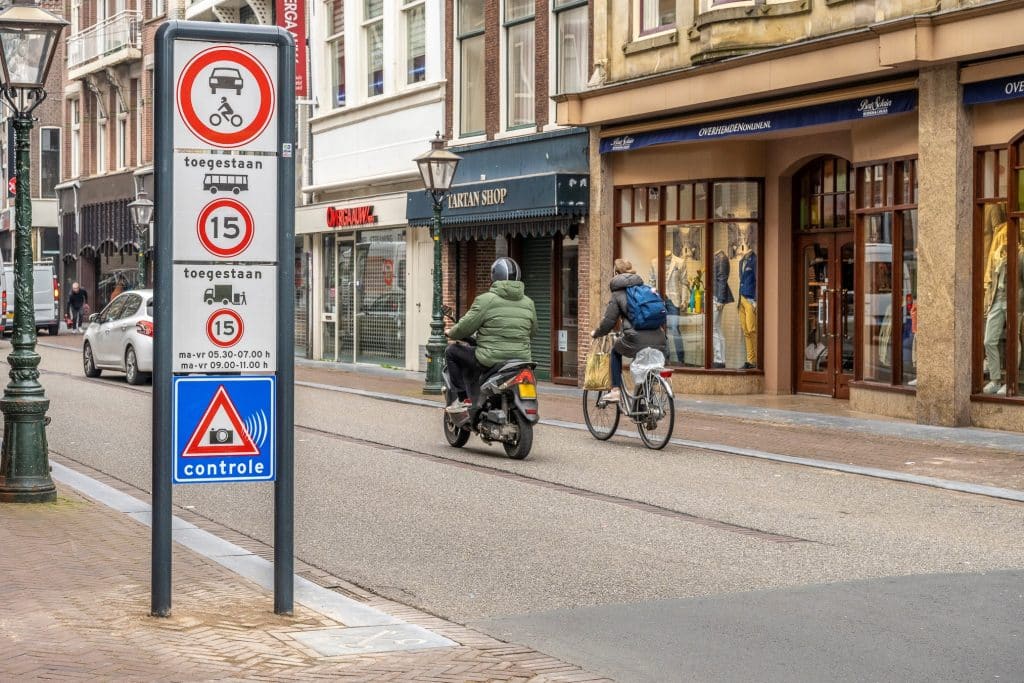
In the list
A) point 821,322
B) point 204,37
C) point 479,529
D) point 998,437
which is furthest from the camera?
point 821,322

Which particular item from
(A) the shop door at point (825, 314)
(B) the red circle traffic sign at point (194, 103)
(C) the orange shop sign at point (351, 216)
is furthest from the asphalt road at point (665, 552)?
(C) the orange shop sign at point (351, 216)

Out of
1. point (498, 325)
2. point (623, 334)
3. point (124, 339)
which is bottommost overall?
point (124, 339)

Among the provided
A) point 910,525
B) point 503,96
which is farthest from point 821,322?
point 910,525

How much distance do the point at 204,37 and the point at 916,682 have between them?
4.01m

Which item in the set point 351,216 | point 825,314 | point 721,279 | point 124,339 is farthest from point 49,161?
point 825,314

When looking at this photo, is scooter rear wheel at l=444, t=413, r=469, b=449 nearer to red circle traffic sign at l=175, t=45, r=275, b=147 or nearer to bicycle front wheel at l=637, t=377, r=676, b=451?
bicycle front wheel at l=637, t=377, r=676, b=451

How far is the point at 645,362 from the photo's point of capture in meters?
15.1

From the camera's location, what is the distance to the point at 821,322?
21500 mm

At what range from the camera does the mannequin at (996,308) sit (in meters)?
16.9

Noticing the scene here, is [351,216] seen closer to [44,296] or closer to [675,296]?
[675,296]

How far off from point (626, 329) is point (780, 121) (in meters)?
5.93

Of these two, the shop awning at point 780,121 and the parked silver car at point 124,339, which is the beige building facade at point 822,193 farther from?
the parked silver car at point 124,339

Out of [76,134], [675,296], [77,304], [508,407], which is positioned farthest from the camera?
[76,134]

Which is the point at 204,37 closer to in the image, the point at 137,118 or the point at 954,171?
the point at 954,171
